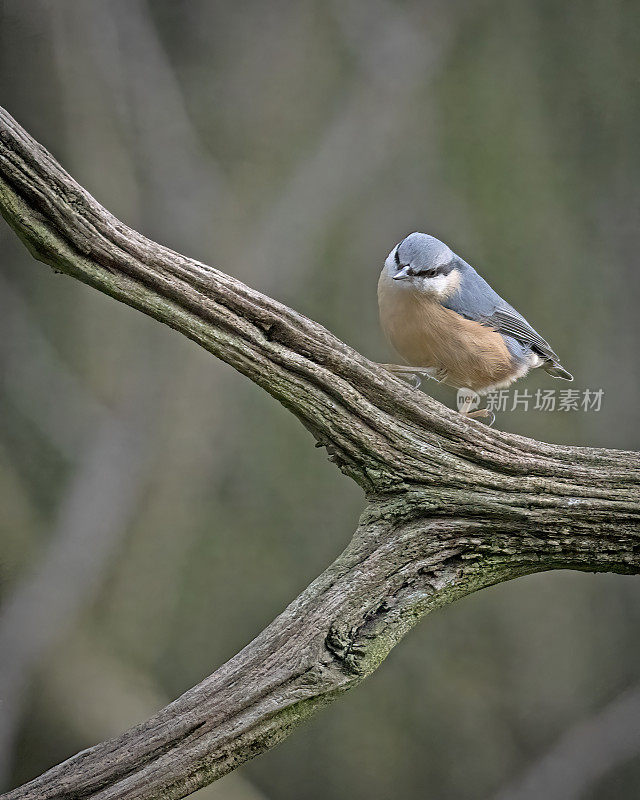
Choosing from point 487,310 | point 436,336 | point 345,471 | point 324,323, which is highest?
point 324,323

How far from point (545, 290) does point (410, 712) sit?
1.55 metres

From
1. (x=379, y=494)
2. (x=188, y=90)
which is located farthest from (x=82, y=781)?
(x=188, y=90)

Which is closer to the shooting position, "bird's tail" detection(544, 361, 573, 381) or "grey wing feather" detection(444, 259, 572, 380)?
"grey wing feather" detection(444, 259, 572, 380)

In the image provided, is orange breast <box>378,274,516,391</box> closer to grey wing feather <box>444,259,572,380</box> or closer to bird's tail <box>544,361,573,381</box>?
grey wing feather <box>444,259,572,380</box>

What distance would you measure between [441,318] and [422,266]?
5.2 inches

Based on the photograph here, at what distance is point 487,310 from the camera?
195cm

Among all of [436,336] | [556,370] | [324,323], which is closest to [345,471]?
[436,336]

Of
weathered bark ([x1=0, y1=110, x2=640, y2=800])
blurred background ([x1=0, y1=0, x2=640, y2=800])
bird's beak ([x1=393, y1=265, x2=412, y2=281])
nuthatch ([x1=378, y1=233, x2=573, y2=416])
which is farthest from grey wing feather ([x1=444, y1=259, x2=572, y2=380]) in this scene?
blurred background ([x1=0, y1=0, x2=640, y2=800])

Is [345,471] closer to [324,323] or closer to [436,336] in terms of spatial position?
[436,336]

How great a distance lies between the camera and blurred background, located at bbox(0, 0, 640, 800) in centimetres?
261

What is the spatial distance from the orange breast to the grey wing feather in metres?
0.03

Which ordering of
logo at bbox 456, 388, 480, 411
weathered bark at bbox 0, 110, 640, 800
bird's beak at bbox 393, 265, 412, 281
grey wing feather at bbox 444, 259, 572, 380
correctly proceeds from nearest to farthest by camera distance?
weathered bark at bbox 0, 110, 640, 800
bird's beak at bbox 393, 265, 412, 281
grey wing feather at bbox 444, 259, 572, 380
logo at bbox 456, 388, 480, 411

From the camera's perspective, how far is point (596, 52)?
9.32ft

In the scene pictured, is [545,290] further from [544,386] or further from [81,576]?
[81,576]
